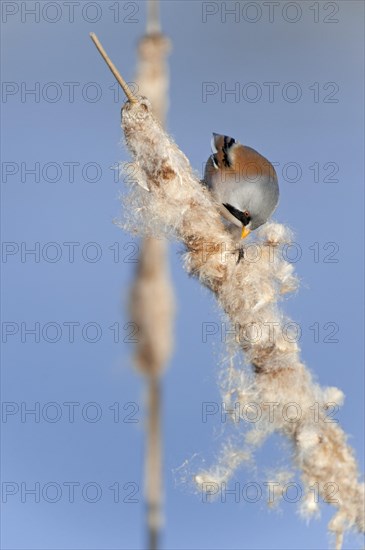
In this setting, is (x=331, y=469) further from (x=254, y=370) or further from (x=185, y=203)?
(x=185, y=203)

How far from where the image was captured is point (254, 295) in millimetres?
1592

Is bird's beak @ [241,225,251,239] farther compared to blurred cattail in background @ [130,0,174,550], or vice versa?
bird's beak @ [241,225,251,239]

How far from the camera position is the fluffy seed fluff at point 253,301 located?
1.50 meters

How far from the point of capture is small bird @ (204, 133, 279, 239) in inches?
73.8

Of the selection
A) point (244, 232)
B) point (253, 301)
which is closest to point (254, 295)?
point (253, 301)

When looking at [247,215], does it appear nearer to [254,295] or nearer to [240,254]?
[240,254]

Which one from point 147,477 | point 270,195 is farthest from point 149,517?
point 270,195

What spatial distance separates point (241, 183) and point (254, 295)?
52 centimetres

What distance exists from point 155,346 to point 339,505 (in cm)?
129

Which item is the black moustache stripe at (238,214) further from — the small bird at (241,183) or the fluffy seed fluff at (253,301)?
the fluffy seed fluff at (253,301)

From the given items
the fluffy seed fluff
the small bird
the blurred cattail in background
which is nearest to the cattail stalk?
the fluffy seed fluff

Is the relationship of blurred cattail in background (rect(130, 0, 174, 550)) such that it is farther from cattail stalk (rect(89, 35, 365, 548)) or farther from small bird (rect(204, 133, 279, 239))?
small bird (rect(204, 133, 279, 239))

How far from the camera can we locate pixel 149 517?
380 millimetres

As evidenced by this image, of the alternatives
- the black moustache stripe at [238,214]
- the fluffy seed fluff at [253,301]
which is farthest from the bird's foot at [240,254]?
the black moustache stripe at [238,214]
